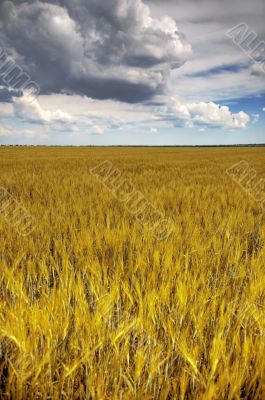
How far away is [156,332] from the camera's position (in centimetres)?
146

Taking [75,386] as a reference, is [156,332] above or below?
above

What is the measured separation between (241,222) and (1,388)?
10.3 ft

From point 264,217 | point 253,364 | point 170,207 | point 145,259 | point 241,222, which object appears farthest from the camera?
point 170,207

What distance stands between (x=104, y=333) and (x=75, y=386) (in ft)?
0.77

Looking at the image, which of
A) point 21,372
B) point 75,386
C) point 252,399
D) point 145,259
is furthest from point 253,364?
point 145,259

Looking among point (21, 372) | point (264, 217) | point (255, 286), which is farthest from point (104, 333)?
point (264, 217)

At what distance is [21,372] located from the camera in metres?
1.18

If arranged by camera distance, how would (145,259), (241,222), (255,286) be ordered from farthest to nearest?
(241,222) → (145,259) → (255,286)

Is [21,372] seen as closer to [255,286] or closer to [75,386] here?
[75,386]

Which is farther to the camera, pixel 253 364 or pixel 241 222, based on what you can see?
pixel 241 222

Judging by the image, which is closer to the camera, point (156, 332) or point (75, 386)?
point (75, 386)

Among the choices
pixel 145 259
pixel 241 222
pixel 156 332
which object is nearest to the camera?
pixel 156 332

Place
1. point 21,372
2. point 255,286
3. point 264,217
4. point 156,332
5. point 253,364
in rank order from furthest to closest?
point 264,217 → point 255,286 → point 156,332 → point 253,364 → point 21,372

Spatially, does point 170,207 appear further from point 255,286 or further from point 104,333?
point 104,333
